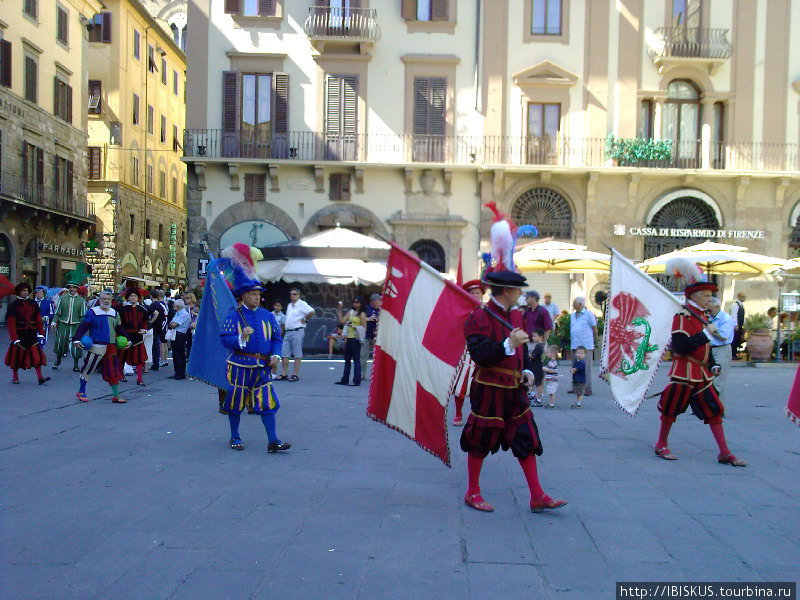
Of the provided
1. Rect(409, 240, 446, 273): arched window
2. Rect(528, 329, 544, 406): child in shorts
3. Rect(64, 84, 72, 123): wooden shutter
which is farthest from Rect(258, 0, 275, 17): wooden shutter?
Rect(528, 329, 544, 406): child in shorts

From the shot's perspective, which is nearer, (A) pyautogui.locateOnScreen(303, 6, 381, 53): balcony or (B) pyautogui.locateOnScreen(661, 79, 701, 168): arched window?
(A) pyautogui.locateOnScreen(303, 6, 381, 53): balcony

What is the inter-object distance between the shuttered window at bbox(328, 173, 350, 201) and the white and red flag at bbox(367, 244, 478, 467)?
19.6 metres

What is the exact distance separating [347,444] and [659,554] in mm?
4199

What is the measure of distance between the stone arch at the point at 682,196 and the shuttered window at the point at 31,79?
23902 mm

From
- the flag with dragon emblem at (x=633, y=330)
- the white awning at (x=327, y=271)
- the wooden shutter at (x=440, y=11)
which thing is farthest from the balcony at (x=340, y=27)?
the flag with dragon emblem at (x=633, y=330)

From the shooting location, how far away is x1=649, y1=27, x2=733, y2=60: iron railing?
980 inches

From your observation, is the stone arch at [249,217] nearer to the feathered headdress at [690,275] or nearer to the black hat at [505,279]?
the feathered headdress at [690,275]

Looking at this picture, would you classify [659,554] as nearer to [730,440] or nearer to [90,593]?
[90,593]

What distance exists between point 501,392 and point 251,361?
3.05 meters

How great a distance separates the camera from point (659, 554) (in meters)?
4.74

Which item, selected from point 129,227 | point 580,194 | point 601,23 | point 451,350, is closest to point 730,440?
point 451,350

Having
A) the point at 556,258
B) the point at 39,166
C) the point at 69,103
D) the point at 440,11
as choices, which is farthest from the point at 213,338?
the point at 69,103

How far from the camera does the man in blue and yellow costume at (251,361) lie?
7.69m

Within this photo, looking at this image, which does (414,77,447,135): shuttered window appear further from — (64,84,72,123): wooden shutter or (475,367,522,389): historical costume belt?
(475,367,522,389): historical costume belt
